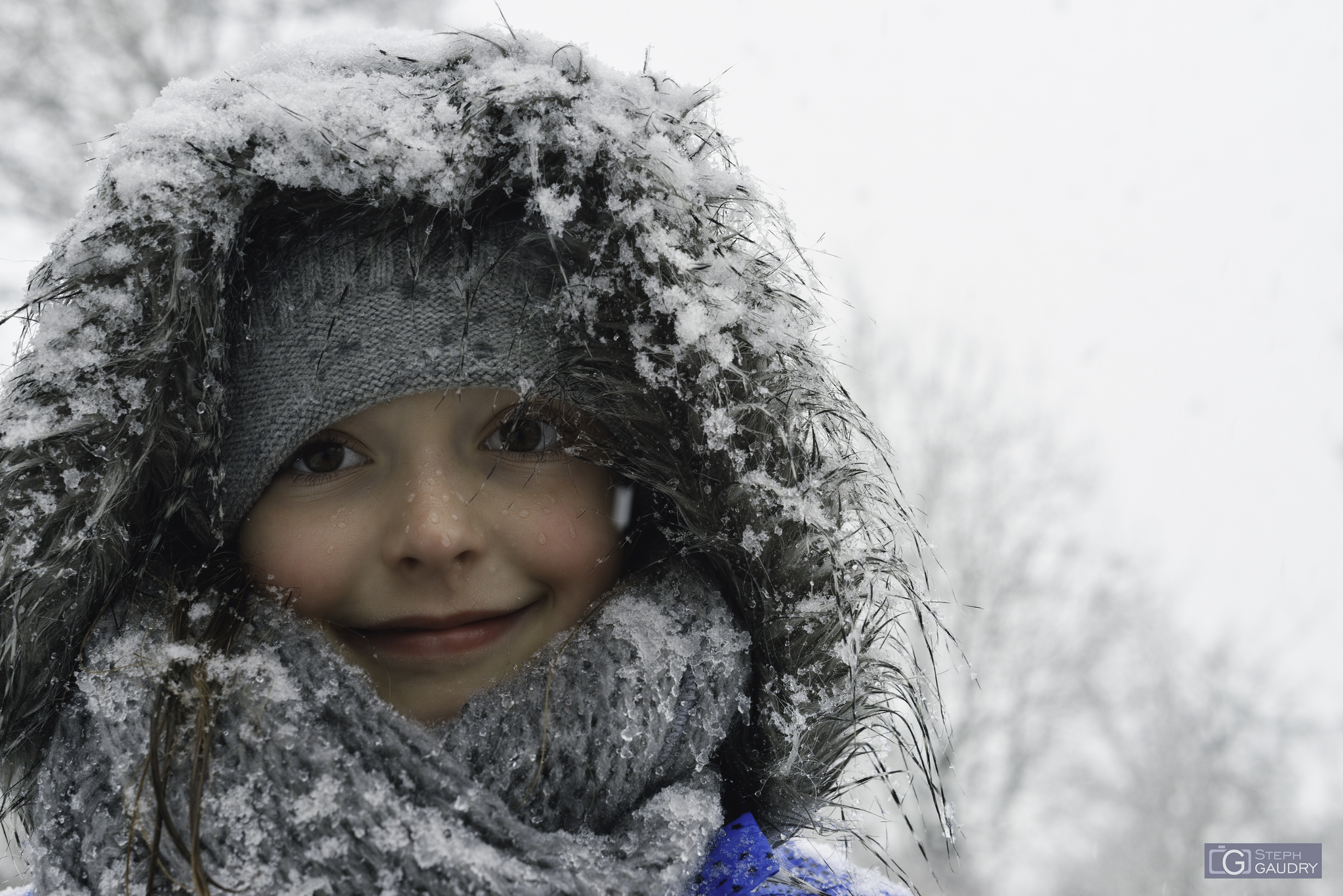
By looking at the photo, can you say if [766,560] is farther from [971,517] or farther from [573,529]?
[971,517]

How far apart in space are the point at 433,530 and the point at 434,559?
0.04 metres

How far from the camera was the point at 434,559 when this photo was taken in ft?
3.77

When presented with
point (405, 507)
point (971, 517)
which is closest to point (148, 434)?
point (405, 507)

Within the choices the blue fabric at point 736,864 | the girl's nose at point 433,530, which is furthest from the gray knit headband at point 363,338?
the blue fabric at point 736,864

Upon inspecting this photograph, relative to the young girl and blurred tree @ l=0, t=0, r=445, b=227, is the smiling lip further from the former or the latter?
blurred tree @ l=0, t=0, r=445, b=227

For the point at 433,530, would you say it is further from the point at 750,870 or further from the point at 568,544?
the point at 750,870

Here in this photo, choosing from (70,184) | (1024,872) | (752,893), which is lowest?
(1024,872)

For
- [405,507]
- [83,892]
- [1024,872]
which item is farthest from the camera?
[1024,872]

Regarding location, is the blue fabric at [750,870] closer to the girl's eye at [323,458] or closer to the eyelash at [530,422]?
the eyelash at [530,422]

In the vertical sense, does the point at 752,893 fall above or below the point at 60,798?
below

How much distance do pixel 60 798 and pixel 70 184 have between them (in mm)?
5400

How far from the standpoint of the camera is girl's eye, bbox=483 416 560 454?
124 centimetres

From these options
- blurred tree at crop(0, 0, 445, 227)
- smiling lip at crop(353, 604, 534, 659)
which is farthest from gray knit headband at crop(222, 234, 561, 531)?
blurred tree at crop(0, 0, 445, 227)

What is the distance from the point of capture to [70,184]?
526 cm
